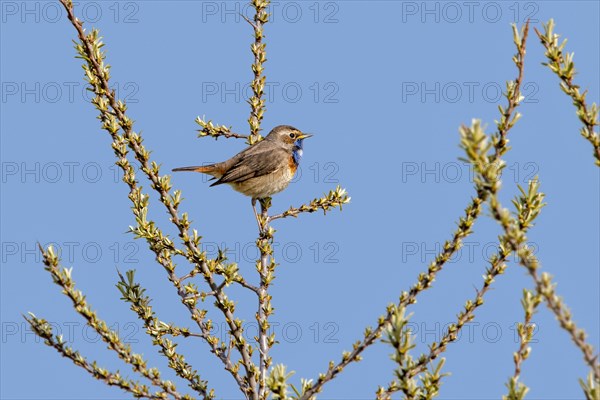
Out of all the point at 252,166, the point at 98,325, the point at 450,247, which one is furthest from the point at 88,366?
the point at 252,166

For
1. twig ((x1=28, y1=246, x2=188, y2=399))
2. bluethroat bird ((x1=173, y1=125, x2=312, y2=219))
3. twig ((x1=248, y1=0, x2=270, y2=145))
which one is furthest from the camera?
bluethroat bird ((x1=173, y1=125, x2=312, y2=219))

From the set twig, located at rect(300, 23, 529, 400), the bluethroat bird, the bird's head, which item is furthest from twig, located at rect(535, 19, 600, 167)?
the bird's head

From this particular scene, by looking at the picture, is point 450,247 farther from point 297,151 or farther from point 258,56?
point 297,151

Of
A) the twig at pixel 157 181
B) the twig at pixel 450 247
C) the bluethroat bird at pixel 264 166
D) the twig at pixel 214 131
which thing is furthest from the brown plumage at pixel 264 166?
the twig at pixel 450 247

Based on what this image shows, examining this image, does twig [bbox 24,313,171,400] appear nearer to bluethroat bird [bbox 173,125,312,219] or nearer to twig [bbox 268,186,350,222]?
twig [bbox 268,186,350,222]

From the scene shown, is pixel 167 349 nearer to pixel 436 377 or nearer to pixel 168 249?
pixel 168 249

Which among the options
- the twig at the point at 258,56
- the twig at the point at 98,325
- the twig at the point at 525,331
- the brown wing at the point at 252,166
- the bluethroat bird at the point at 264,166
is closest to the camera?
the twig at the point at 525,331

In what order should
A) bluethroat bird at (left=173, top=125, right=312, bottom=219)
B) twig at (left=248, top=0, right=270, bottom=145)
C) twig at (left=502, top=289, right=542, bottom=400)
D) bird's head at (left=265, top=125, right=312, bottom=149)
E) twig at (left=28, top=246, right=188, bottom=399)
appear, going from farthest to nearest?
bird's head at (left=265, top=125, right=312, bottom=149), bluethroat bird at (left=173, top=125, right=312, bottom=219), twig at (left=248, top=0, right=270, bottom=145), twig at (left=28, top=246, right=188, bottom=399), twig at (left=502, top=289, right=542, bottom=400)

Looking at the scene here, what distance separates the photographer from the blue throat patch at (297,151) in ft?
44.1

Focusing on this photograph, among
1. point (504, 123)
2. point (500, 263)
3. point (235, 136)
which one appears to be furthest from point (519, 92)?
point (235, 136)

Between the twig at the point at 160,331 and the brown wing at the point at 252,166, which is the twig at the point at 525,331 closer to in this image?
the twig at the point at 160,331

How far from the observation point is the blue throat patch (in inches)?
529

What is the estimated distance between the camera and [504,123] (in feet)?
17.7

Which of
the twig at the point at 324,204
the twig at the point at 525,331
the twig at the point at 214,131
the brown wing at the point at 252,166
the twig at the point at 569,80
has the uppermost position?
the brown wing at the point at 252,166
